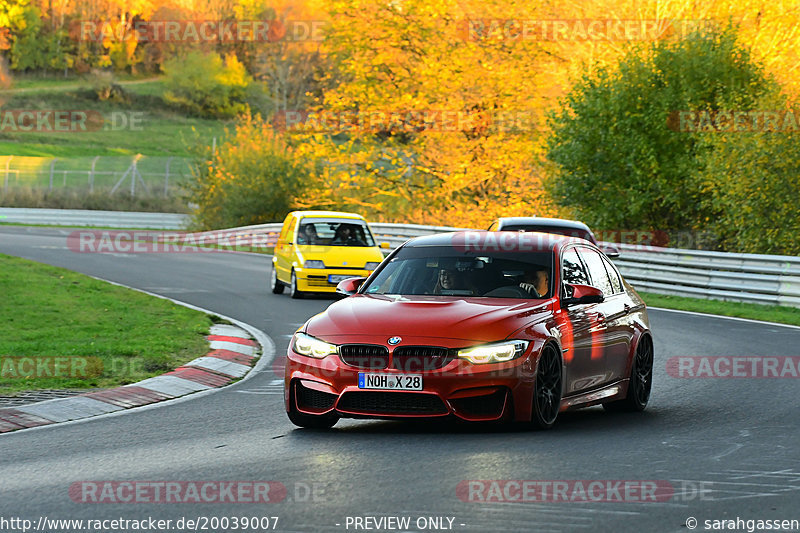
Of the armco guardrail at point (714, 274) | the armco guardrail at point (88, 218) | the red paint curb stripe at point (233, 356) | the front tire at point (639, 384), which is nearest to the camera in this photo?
the front tire at point (639, 384)

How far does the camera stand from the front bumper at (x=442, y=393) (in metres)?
8.77

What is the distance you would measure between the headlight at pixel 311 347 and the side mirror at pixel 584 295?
1976mm

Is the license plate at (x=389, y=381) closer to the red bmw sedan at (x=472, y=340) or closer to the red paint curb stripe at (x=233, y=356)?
the red bmw sedan at (x=472, y=340)

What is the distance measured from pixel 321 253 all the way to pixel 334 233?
1095 millimetres

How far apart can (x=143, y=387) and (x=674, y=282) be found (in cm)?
1618

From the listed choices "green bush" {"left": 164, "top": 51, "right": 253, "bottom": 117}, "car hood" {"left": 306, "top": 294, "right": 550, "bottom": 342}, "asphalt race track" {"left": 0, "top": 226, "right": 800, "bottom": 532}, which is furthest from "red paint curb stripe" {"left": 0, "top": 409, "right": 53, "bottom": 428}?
"green bush" {"left": 164, "top": 51, "right": 253, "bottom": 117}

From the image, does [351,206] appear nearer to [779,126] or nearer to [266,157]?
[266,157]

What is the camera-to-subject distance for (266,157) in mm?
47281

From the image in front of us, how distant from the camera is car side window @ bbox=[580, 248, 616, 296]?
35.3 feet

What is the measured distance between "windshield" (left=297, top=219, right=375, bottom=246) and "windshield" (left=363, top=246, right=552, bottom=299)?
46.1ft

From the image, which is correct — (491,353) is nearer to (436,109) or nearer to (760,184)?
(760,184)

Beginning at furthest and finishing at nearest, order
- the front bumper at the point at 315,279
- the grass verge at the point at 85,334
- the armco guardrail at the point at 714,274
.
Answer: the front bumper at the point at 315,279 → the armco guardrail at the point at 714,274 → the grass verge at the point at 85,334

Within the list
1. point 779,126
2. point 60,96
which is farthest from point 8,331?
point 60,96

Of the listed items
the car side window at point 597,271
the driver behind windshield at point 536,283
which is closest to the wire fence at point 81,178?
the car side window at point 597,271
